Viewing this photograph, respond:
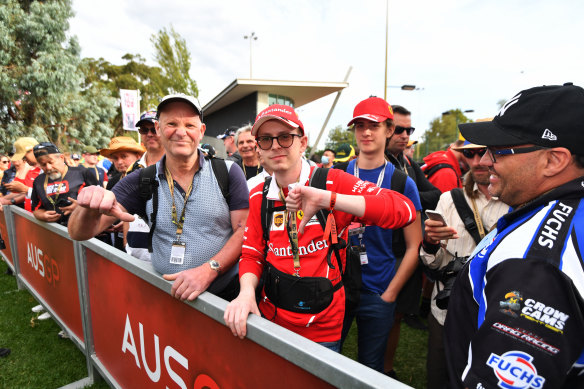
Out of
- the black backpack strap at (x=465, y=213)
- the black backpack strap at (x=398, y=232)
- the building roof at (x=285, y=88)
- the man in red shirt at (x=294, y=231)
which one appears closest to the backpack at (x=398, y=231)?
the black backpack strap at (x=398, y=232)

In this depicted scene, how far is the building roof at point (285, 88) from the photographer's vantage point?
23.2m

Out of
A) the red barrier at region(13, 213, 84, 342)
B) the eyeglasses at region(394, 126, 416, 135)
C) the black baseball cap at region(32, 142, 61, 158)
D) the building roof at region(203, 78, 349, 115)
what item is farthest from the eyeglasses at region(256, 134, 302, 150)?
the building roof at region(203, 78, 349, 115)

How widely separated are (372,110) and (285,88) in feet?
75.4

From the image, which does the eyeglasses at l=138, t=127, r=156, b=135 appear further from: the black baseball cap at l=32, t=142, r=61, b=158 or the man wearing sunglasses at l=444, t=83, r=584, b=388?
the man wearing sunglasses at l=444, t=83, r=584, b=388

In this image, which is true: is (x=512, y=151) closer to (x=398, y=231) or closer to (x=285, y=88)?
(x=398, y=231)

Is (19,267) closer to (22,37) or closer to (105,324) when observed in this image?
(105,324)

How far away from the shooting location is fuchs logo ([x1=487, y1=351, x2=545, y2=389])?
0.79 meters

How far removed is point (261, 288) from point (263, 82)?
23.3 m

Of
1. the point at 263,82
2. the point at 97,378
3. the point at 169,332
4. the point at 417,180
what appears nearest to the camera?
the point at 169,332

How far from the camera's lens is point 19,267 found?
500cm

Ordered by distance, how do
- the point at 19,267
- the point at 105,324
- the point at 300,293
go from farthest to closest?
the point at 19,267
the point at 105,324
the point at 300,293

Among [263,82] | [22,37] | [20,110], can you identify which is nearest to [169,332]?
[20,110]

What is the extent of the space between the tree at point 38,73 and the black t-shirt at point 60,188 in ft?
44.0

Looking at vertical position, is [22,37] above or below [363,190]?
above
